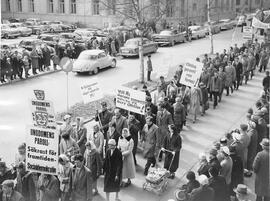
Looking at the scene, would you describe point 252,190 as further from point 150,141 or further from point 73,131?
point 73,131

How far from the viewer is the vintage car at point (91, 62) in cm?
2469

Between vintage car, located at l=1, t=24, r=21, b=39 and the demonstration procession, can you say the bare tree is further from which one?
vintage car, located at l=1, t=24, r=21, b=39

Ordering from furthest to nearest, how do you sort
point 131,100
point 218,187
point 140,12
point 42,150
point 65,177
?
point 140,12
point 131,100
point 42,150
point 65,177
point 218,187

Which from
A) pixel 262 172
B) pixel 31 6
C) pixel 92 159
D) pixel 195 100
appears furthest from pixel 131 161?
pixel 31 6

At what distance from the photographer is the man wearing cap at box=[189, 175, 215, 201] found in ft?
24.9

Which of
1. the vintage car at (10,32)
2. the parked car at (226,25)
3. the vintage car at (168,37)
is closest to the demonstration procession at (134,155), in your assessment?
the vintage car at (168,37)

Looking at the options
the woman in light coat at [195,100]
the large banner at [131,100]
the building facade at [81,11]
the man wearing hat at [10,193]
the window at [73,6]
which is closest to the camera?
the man wearing hat at [10,193]

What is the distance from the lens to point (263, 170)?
366 inches

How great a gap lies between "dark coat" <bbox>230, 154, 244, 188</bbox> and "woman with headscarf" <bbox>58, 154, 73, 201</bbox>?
11.2ft

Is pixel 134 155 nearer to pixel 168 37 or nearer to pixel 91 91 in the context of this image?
pixel 91 91

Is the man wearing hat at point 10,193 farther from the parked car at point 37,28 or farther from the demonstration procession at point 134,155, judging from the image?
the parked car at point 37,28

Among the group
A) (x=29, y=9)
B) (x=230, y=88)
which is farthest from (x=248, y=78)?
(x=29, y=9)

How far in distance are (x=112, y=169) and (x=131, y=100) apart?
Result: 3272mm

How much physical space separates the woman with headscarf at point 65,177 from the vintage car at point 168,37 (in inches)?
1178
